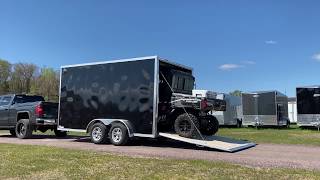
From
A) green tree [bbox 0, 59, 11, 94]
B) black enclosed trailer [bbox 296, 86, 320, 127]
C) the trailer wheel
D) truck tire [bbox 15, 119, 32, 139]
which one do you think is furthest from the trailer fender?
green tree [bbox 0, 59, 11, 94]

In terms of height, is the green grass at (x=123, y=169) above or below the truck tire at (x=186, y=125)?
below

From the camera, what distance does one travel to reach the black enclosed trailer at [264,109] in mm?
31047

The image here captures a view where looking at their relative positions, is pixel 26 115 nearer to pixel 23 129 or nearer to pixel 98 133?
pixel 23 129

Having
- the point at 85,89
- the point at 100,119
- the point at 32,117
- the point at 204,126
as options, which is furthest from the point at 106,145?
the point at 32,117

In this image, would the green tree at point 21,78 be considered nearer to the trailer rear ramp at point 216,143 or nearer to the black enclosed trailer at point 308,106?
the black enclosed trailer at point 308,106

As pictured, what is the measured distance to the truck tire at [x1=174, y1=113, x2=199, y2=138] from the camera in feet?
46.5

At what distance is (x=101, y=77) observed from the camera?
16.1 metres

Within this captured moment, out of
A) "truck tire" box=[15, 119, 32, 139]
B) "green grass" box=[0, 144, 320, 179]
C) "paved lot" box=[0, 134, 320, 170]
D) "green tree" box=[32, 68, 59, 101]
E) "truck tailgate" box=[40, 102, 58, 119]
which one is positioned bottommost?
"green grass" box=[0, 144, 320, 179]

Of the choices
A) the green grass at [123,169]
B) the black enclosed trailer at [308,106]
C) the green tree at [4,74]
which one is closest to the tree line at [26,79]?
the green tree at [4,74]

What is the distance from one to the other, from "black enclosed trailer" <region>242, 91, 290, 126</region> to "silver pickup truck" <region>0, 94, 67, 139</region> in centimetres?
1550

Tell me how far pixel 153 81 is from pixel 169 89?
844mm

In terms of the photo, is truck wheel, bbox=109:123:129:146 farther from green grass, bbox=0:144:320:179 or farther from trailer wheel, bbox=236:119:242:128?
trailer wheel, bbox=236:119:242:128

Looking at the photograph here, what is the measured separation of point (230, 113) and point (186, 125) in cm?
1961

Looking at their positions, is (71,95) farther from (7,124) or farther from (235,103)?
(235,103)
